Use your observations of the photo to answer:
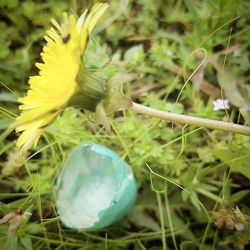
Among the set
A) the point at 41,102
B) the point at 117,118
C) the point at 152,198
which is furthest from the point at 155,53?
the point at 41,102

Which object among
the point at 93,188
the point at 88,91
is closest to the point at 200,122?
the point at 88,91

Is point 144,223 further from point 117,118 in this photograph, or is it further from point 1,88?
point 1,88

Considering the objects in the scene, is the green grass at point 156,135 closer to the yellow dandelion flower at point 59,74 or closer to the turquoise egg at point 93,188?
the turquoise egg at point 93,188

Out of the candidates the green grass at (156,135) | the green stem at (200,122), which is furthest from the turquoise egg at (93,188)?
the green stem at (200,122)

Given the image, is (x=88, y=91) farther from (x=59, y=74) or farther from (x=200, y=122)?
(x=200, y=122)

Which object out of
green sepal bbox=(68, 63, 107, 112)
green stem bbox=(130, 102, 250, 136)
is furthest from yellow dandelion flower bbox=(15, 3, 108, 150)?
green stem bbox=(130, 102, 250, 136)

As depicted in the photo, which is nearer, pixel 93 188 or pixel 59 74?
pixel 59 74
